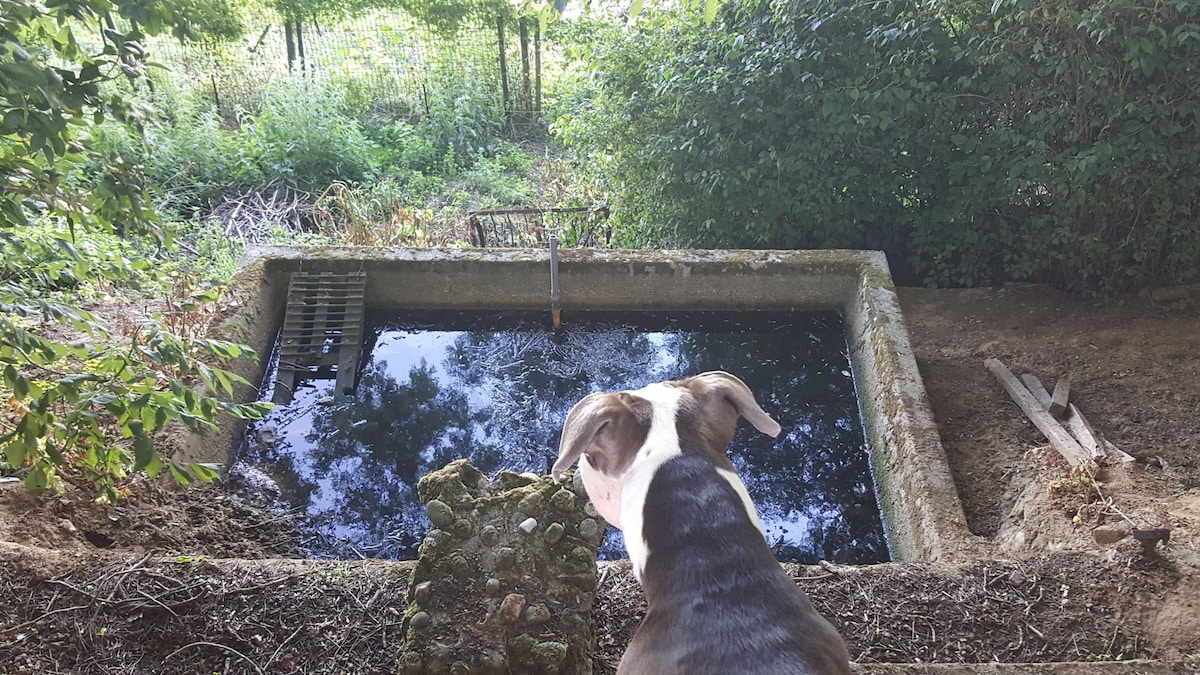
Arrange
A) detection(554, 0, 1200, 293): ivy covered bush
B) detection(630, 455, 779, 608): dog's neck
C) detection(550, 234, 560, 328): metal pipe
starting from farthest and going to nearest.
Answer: detection(550, 234, 560, 328): metal pipe < detection(554, 0, 1200, 293): ivy covered bush < detection(630, 455, 779, 608): dog's neck

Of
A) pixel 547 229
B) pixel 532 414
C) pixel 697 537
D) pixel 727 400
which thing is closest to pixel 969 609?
pixel 727 400

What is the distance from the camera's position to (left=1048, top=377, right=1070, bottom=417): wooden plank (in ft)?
15.2

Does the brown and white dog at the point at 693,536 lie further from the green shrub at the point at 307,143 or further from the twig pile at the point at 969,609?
the green shrub at the point at 307,143

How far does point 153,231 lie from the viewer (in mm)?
2410

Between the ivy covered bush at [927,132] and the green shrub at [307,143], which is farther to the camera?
the green shrub at [307,143]

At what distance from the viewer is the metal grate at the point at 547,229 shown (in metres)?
7.11

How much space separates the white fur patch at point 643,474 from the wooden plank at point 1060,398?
3296 mm

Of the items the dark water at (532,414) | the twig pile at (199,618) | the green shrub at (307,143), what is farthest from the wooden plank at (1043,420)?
the green shrub at (307,143)

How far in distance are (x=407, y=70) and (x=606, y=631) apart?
1004cm

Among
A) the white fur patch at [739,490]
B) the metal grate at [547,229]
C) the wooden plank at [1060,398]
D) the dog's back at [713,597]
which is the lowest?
the wooden plank at [1060,398]

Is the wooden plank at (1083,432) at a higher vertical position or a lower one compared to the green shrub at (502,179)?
lower

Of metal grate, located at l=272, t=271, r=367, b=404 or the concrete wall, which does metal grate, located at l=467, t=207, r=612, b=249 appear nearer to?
the concrete wall

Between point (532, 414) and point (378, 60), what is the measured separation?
8.03m

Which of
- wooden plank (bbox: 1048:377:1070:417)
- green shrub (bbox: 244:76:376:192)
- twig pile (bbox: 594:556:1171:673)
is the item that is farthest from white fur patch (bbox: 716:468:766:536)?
green shrub (bbox: 244:76:376:192)
